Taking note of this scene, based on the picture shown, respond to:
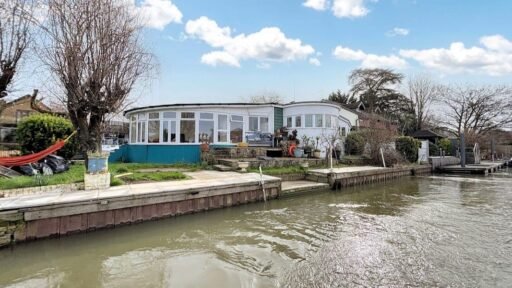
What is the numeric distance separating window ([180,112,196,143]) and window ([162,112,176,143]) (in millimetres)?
398

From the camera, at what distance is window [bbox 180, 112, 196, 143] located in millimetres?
14898

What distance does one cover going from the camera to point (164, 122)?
1504 cm

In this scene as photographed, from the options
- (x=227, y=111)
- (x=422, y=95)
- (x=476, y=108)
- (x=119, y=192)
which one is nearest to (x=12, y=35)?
(x=119, y=192)

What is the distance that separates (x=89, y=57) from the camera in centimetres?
852

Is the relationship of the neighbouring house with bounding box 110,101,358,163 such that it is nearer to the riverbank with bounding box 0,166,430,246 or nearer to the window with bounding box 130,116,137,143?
the window with bounding box 130,116,137,143

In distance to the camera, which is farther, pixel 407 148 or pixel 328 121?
pixel 407 148

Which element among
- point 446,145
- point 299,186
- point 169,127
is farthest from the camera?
point 446,145

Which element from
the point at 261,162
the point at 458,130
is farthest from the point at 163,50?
the point at 458,130

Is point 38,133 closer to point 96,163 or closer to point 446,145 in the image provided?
point 96,163

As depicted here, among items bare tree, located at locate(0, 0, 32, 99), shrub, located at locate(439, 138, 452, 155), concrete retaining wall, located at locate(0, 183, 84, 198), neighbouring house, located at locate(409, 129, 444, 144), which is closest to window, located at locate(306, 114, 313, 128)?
concrete retaining wall, located at locate(0, 183, 84, 198)

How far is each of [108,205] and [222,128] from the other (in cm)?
954

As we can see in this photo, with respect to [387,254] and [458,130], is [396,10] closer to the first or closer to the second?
[387,254]

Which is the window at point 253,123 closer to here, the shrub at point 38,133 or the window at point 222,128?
the window at point 222,128

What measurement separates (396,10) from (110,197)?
548 inches
